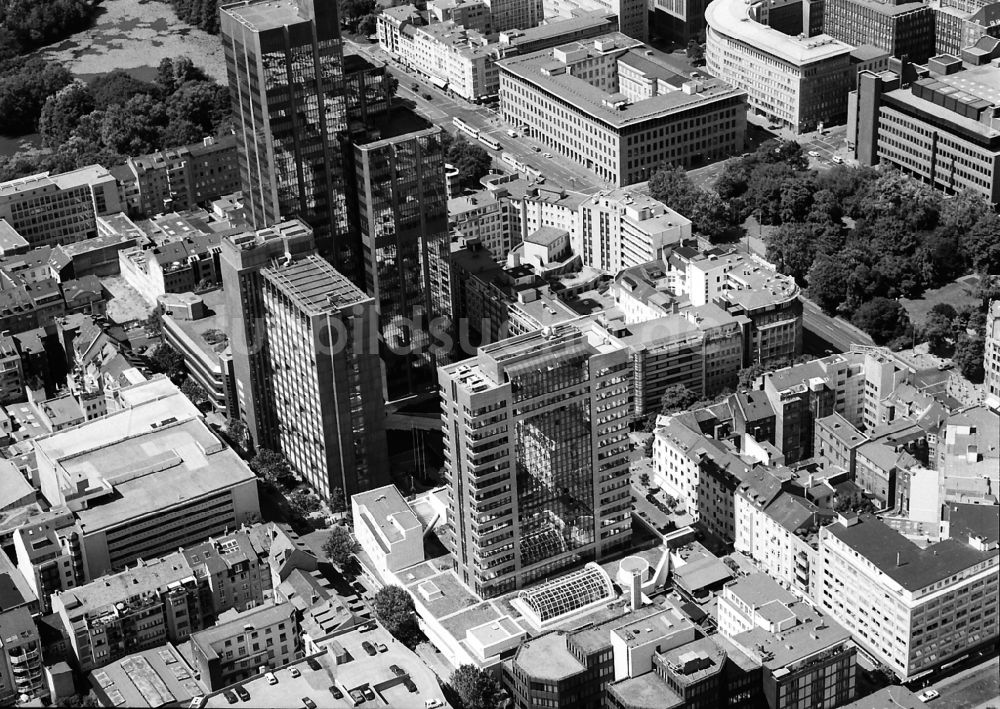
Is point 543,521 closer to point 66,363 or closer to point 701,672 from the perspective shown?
point 701,672

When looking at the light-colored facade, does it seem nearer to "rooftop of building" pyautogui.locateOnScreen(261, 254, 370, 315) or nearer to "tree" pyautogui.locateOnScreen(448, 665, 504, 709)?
"tree" pyautogui.locateOnScreen(448, 665, 504, 709)

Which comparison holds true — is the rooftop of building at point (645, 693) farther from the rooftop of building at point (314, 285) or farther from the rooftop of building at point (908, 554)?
the rooftop of building at point (314, 285)

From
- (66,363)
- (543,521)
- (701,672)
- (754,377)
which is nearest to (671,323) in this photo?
(754,377)

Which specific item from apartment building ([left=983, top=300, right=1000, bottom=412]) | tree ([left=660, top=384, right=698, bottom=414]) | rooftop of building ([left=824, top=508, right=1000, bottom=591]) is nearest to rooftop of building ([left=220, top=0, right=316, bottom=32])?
tree ([left=660, top=384, right=698, bottom=414])

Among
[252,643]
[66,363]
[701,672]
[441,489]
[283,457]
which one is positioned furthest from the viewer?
[66,363]

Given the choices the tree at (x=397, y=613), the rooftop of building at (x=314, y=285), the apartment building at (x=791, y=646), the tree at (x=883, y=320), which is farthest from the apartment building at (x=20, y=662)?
the tree at (x=883, y=320)
